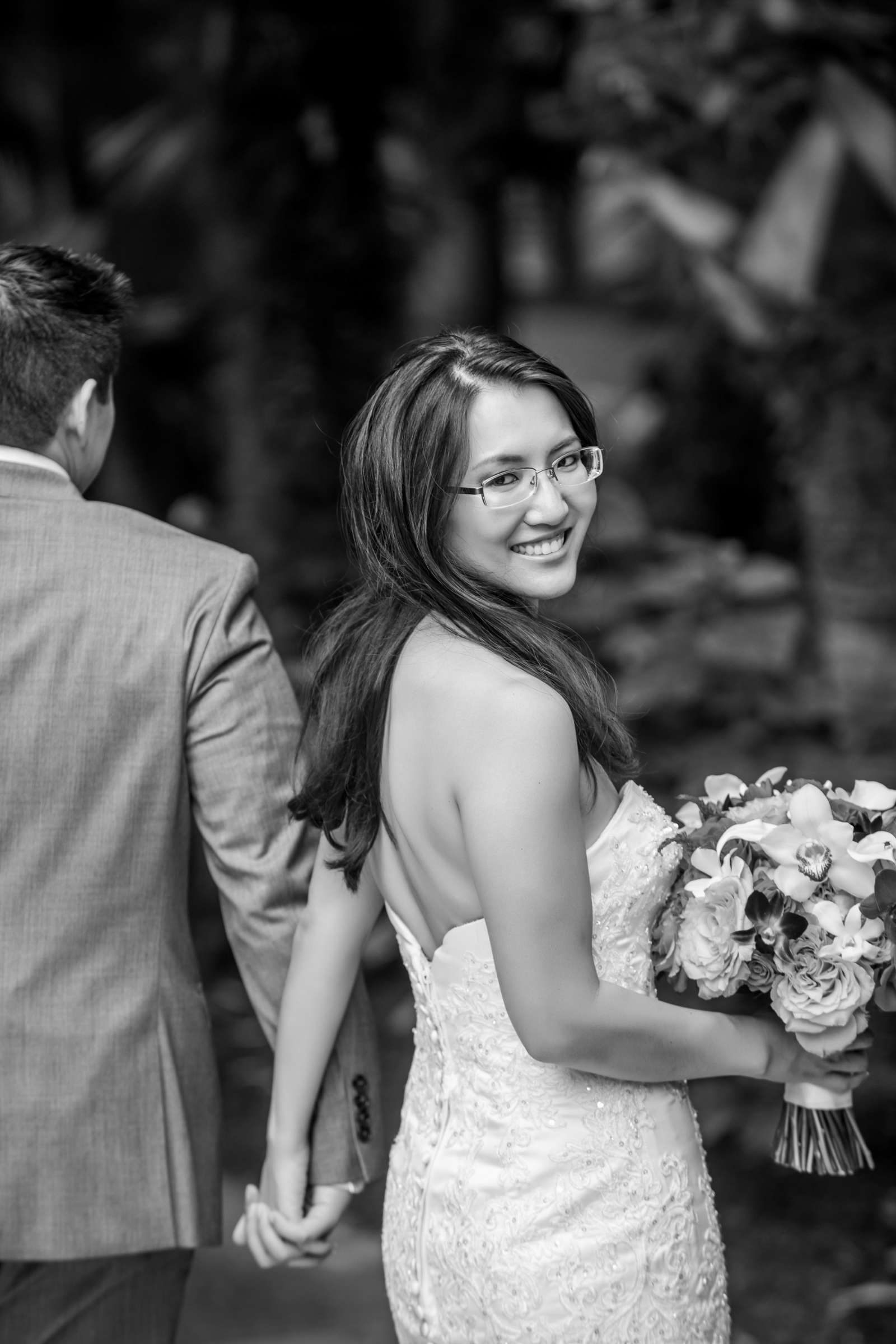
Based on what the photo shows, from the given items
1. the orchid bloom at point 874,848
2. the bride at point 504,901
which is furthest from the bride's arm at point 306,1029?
the orchid bloom at point 874,848

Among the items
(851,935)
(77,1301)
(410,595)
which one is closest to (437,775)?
(410,595)

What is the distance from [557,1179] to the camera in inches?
77.3

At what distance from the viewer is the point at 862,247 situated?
14.4 feet

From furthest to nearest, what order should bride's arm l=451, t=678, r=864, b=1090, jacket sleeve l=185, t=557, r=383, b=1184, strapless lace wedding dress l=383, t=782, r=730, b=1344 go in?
jacket sleeve l=185, t=557, r=383, b=1184 < strapless lace wedding dress l=383, t=782, r=730, b=1344 < bride's arm l=451, t=678, r=864, b=1090

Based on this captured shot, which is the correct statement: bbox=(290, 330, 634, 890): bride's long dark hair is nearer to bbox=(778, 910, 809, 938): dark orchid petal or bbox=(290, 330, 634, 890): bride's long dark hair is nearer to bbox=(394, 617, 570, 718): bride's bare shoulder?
bbox=(394, 617, 570, 718): bride's bare shoulder

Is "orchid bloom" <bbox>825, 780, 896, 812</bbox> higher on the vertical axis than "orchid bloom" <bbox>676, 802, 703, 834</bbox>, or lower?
higher

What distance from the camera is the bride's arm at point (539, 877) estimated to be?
1794mm

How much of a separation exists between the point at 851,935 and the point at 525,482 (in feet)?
2.45

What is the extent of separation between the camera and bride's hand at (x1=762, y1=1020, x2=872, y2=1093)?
209 centimetres

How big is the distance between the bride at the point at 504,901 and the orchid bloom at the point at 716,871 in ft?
0.20

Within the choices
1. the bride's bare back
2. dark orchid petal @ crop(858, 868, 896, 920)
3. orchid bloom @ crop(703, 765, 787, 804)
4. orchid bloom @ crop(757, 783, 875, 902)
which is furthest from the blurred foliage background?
dark orchid petal @ crop(858, 868, 896, 920)

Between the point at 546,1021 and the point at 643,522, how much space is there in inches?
141

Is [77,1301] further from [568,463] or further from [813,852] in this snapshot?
[568,463]

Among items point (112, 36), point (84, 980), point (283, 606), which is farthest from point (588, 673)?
point (112, 36)
